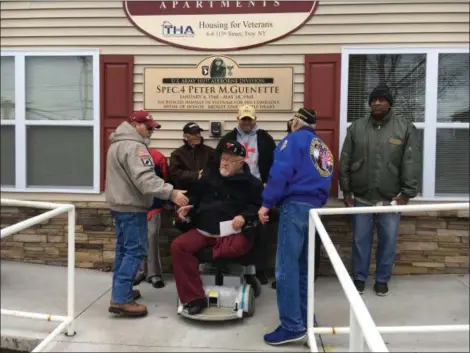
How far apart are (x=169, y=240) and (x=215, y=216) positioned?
3.96ft

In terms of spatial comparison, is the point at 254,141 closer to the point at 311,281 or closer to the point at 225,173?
the point at 225,173

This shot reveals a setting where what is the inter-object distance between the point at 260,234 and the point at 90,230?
1.91m

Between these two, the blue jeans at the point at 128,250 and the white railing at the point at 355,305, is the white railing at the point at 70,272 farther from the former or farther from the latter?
the white railing at the point at 355,305

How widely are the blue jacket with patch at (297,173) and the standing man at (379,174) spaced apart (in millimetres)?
1013

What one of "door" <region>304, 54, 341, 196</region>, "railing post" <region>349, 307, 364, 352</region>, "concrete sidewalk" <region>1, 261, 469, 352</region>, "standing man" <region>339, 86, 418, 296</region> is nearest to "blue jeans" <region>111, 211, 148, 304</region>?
"concrete sidewalk" <region>1, 261, 469, 352</region>

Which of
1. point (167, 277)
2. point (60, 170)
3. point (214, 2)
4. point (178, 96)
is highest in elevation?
point (214, 2)

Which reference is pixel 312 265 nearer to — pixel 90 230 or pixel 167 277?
pixel 167 277

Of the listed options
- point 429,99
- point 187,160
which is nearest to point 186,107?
point 187,160

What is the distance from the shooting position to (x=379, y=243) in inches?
168

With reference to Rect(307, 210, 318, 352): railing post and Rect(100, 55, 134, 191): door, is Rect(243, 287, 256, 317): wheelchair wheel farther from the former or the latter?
Rect(100, 55, 134, 191): door

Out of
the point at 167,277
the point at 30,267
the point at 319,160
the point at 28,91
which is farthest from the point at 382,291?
the point at 28,91

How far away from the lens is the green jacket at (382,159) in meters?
4.12

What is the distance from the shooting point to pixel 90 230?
491cm

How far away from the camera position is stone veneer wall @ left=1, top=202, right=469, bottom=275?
4473 mm
